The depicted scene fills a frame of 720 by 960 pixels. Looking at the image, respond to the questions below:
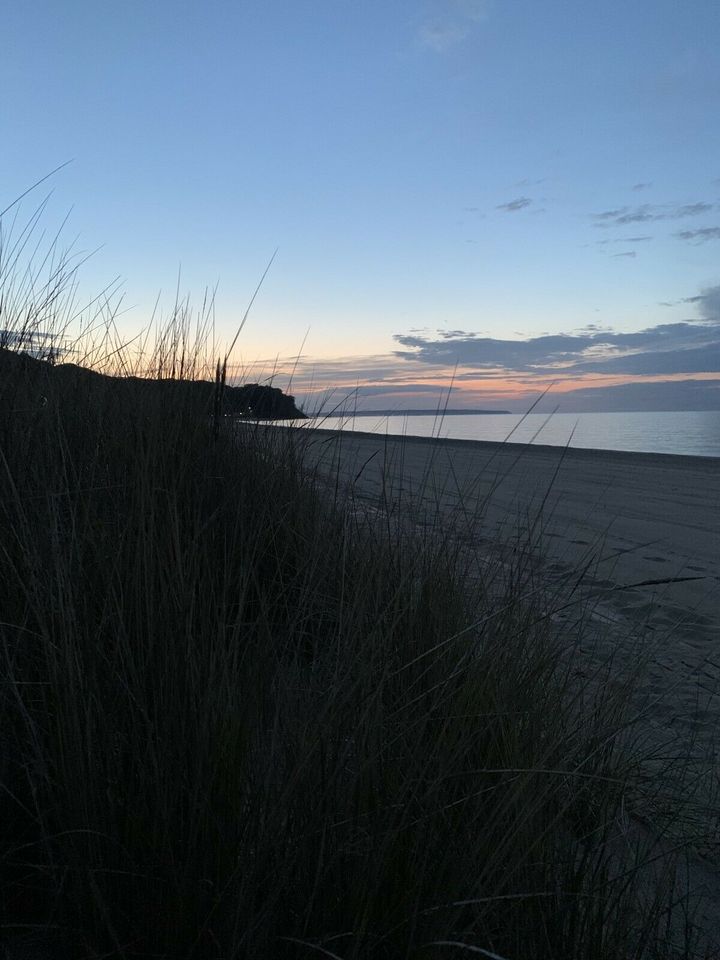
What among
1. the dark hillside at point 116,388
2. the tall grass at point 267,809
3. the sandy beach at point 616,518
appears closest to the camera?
the tall grass at point 267,809

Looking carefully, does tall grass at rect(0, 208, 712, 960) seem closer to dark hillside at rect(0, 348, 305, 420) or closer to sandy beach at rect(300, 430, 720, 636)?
sandy beach at rect(300, 430, 720, 636)

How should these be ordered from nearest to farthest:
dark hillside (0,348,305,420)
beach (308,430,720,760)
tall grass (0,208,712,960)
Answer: tall grass (0,208,712,960), beach (308,430,720,760), dark hillside (0,348,305,420)

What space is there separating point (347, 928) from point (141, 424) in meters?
1.72

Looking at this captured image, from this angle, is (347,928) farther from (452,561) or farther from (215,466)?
(215,466)

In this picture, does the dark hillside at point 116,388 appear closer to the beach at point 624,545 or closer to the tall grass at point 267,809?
the beach at point 624,545

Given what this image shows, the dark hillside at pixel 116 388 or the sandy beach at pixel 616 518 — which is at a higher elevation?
the dark hillside at pixel 116 388

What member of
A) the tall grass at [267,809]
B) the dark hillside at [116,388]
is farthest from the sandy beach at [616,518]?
the tall grass at [267,809]

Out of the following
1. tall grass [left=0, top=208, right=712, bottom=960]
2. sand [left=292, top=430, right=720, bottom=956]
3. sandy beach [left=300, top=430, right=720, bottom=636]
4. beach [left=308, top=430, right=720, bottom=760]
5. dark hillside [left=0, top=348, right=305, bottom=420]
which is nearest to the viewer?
tall grass [left=0, top=208, right=712, bottom=960]

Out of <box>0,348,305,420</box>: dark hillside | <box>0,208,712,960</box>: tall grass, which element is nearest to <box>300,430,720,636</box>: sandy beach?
<box>0,348,305,420</box>: dark hillside

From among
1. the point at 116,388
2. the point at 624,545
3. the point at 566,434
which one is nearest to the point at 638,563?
the point at 624,545

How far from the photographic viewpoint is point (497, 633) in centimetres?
154

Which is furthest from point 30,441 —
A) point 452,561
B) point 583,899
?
point 583,899

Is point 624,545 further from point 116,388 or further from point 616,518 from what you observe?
point 116,388

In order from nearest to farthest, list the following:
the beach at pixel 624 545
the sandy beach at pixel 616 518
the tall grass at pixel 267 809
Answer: the tall grass at pixel 267 809
the beach at pixel 624 545
the sandy beach at pixel 616 518
